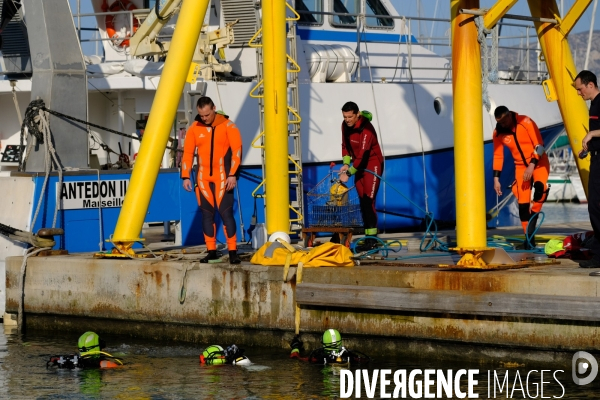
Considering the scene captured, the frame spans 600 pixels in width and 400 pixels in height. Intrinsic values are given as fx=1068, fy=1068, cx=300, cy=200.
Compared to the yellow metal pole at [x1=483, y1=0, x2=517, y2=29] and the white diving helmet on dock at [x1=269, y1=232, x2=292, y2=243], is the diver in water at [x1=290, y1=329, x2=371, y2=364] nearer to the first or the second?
the white diving helmet on dock at [x1=269, y1=232, x2=292, y2=243]

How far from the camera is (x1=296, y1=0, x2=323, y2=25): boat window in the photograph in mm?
17267

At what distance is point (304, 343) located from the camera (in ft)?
34.2

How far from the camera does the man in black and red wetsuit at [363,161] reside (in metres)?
12.6

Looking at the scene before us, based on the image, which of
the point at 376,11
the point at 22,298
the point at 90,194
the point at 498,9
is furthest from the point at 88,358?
the point at 376,11

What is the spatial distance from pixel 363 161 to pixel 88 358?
4.28 meters

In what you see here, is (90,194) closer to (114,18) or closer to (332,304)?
(332,304)

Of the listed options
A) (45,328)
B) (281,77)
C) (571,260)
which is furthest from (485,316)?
(45,328)

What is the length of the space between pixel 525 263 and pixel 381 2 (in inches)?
360

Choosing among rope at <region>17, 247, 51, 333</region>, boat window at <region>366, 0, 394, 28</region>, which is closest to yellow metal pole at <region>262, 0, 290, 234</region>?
rope at <region>17, 247, 51, 333</region>

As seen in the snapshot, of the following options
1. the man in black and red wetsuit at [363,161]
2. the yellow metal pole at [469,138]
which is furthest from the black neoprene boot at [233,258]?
the yellow metal pole at [469,138]

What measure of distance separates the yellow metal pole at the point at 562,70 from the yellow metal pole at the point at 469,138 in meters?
1.27

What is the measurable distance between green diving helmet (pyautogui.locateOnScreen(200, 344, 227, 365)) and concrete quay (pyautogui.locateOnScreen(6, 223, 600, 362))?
2.66 ft

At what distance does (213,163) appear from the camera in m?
11.2

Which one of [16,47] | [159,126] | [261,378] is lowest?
[261,378]
